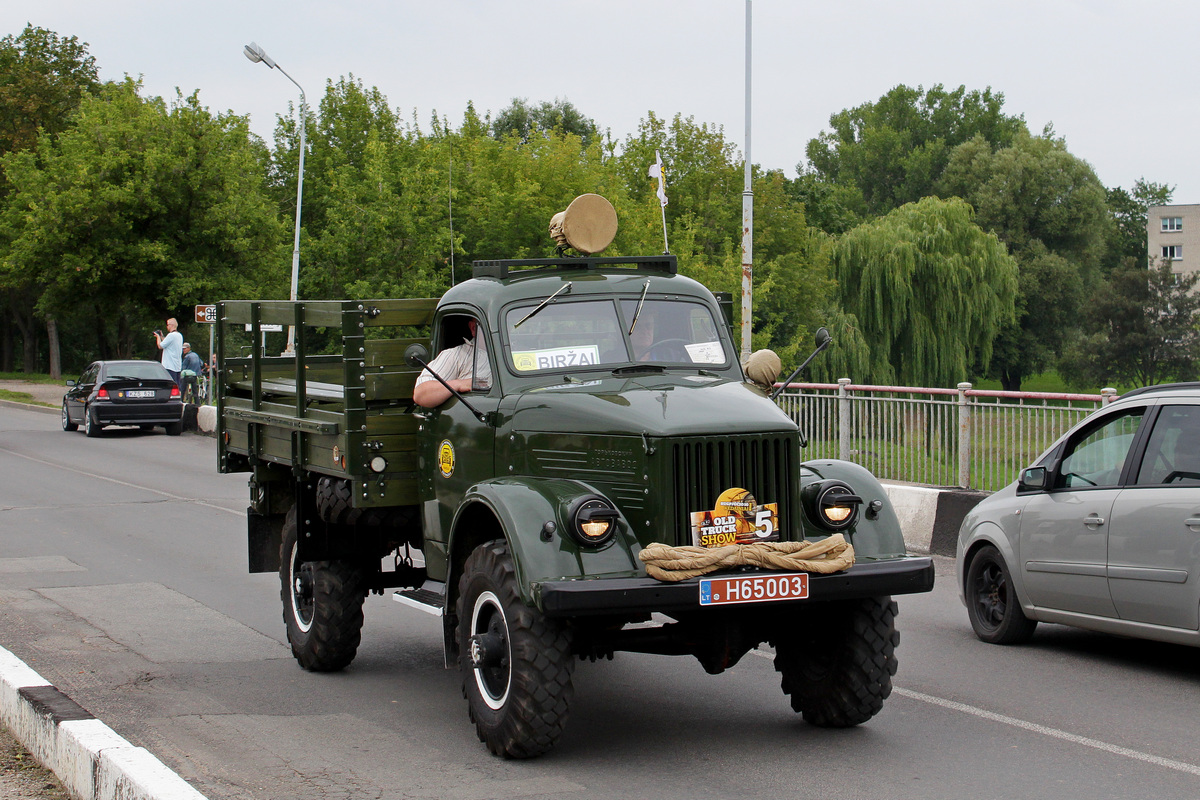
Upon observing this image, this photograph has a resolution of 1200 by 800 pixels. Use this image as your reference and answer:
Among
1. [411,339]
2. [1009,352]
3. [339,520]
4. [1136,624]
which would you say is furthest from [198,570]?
[1009,352]

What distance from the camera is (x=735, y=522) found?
586 centimetres

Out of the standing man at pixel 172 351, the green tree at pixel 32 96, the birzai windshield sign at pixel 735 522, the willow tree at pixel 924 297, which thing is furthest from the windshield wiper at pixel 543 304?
the green tree at pixel 32 96

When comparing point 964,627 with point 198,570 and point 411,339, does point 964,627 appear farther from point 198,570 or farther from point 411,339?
point 198,570

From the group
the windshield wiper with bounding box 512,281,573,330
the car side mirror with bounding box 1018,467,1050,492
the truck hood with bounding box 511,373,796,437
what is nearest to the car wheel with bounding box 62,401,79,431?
the windshield wiper with bounding box 512,281,573,330

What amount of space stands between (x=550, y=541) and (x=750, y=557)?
34.8 inches

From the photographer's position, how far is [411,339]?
7551 millimetres

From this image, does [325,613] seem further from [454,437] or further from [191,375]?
[191,375]

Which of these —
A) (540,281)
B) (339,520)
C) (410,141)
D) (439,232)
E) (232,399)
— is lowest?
(339,520)

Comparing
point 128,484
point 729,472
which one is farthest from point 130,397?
point 729,472

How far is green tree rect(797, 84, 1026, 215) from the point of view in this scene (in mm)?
104125

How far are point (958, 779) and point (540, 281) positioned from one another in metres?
3.37

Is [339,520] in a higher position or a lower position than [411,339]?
lower

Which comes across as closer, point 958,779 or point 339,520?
point 958,779

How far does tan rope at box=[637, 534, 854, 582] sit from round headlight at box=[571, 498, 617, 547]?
0.18 metres
